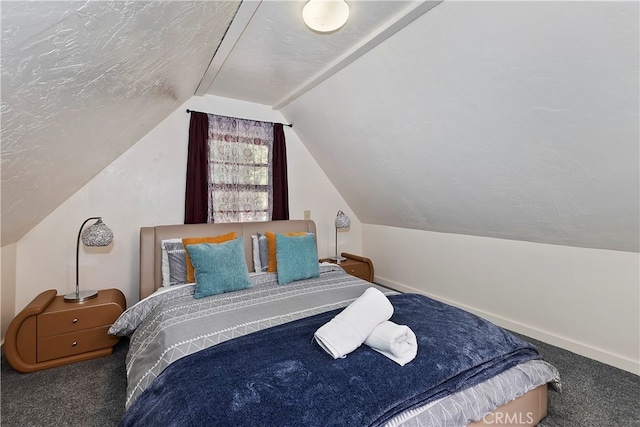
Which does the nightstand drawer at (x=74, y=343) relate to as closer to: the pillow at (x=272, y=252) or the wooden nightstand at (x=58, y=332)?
the wooden nightstand at (x=58, y=332)

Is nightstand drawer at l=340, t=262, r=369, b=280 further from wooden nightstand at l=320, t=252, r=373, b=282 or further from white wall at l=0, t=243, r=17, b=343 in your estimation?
white wall at l=0, t=243, r=17, b=343

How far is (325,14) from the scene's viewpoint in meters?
1.73

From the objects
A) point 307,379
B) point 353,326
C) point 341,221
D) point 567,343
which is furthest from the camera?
point 341,221

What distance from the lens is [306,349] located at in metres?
1.46

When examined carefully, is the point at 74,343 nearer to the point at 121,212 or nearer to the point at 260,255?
the point at 121,212

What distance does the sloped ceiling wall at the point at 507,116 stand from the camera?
1491mm

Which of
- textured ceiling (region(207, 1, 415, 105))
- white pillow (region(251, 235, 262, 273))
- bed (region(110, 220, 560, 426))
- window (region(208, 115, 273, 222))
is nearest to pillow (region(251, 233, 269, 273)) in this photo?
white pillow (region(251, 235, 262, 273))

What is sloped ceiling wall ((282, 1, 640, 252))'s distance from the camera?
58.7 inches

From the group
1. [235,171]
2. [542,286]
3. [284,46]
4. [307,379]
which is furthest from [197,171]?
[542,286]

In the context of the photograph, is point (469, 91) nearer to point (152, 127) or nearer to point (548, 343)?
point (548, 343)

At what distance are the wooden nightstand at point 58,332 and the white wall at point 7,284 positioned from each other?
223 millimetres

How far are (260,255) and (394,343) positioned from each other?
1872 millimetres

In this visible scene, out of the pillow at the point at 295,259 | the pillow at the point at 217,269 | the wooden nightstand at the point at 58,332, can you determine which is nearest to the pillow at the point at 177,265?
the pillow at the point at 217,269

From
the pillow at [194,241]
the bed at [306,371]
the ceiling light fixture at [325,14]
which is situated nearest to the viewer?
the bed at [306,371]
